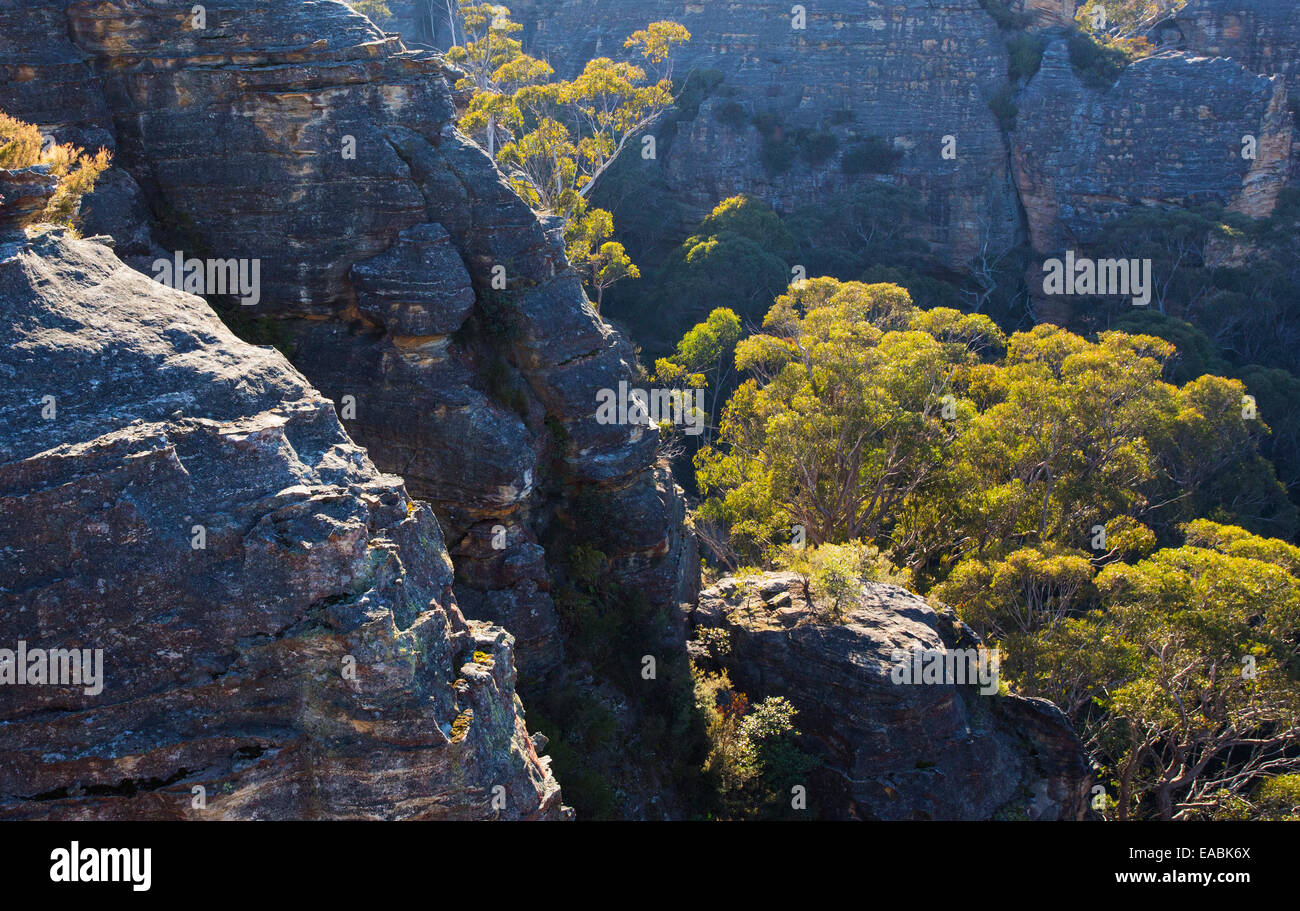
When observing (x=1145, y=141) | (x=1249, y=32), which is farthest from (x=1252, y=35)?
(x=1145, y=141)

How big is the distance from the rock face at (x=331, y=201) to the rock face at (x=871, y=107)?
3651 cm

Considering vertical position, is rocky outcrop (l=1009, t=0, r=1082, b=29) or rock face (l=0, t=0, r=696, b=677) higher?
rocky outcrop (l=1009, t=0, r=1082, b=29)

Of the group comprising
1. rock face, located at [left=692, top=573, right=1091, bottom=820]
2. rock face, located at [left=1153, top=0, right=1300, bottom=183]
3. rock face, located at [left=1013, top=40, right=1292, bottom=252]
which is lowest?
rock face, located at [left=692, top=573, right=1091, bottom=820]

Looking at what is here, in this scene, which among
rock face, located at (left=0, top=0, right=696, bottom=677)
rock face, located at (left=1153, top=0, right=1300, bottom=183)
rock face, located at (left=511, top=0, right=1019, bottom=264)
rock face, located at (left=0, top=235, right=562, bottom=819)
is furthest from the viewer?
rock face, located at (left=511, top=0, right=1019, bottom=264)

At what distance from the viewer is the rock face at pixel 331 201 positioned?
15672 mm

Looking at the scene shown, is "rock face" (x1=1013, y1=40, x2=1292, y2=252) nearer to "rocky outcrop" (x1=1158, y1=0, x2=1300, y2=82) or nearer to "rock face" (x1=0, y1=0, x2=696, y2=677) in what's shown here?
"rocky outcrop" (x1=1158, y1=0, x2=1300, y2=82)

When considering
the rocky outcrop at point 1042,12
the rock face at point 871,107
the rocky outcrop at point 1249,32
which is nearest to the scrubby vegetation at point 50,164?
the rock face at point 871,107

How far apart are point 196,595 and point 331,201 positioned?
30.0 feet

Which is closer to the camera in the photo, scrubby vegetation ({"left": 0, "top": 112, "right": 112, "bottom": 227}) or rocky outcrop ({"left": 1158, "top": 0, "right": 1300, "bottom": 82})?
scrubby vegetation ({"left": 0, "top": 112, "right": 112, "bottom": 227})

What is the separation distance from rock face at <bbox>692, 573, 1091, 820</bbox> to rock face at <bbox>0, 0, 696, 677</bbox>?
504 centimetres

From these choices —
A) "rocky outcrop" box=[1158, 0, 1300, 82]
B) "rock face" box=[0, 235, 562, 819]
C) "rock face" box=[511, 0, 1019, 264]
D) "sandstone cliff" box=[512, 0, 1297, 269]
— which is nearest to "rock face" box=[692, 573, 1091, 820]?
"rock face" box=[0, 235, 562, 819]

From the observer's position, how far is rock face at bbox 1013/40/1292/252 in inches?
1823

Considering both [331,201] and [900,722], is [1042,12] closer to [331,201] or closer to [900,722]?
[900,722]

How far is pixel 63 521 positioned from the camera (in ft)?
28.3
